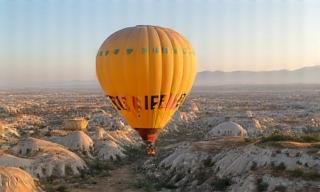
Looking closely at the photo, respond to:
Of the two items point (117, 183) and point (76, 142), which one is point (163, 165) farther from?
point (76, 142)

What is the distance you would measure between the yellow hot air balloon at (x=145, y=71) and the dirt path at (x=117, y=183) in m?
8.00

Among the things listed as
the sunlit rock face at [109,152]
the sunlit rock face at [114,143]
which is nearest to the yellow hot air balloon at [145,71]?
the sunlit rock face at [109,152]

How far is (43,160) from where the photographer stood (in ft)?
135

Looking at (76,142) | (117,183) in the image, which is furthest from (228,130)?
(117,183)

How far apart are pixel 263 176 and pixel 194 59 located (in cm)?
769

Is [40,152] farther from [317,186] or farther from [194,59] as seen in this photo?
[317,186]

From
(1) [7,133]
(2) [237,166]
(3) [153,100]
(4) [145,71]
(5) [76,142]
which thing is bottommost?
(1) [7,133]

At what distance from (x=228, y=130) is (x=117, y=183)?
31.5 m

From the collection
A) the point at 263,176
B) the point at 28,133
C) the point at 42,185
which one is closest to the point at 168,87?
the point at 263,176

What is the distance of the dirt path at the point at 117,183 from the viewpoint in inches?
1432

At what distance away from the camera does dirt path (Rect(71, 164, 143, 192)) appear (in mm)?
36375

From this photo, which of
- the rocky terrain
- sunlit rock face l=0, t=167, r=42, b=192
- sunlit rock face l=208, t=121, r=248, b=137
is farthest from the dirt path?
sunlit rock face l=208, t=121, r=248, b=137

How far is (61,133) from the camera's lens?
5734cm

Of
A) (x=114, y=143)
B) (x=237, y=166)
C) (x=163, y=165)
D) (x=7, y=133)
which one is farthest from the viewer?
(x=7, y=133)
